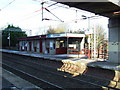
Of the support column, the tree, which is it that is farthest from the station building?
the tree

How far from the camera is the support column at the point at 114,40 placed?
11.9 meters

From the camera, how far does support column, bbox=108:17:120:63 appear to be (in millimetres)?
11906

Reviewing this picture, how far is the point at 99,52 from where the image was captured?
16.6m

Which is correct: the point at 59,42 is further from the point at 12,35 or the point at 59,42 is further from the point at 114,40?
the point at 12,35

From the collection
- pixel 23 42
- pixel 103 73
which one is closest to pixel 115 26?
pixel 103 73

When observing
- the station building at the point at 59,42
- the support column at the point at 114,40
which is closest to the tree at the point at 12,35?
the station building at the point at 59,42

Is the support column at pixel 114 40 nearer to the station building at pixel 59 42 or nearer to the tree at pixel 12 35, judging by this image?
the station building at pixel 59 42

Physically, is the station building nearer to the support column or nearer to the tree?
the support column

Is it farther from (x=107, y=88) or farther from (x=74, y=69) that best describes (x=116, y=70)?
(x=74, y=69)

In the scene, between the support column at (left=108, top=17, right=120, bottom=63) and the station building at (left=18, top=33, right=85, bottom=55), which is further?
the station building at (left=18, top=33, right=85, bottom=55)

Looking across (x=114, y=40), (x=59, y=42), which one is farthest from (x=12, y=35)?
(x=114, y=40)

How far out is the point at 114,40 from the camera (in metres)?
12.2

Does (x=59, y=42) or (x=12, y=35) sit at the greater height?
(x=12, y=35)

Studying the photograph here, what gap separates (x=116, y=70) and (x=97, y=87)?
2.27 metres
